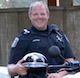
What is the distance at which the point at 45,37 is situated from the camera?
3.35 metres

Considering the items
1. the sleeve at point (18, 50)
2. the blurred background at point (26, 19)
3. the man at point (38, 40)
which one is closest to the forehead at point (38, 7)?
the man at point (38, 40)

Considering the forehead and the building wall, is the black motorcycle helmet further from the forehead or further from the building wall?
the building wall

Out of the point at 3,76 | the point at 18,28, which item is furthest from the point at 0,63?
the point at 3,76

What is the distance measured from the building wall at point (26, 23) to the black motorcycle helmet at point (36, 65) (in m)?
4.44

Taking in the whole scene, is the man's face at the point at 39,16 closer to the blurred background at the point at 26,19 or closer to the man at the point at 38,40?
the man at the point at 38,40

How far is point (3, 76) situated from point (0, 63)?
368 cm

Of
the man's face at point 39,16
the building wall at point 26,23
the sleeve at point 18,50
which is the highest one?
the man's face at point 39,16

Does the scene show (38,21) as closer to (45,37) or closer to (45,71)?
(45,37)

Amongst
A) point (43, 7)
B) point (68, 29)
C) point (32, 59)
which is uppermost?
point (43, 7)

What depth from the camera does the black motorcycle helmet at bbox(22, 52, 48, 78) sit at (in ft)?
8.09

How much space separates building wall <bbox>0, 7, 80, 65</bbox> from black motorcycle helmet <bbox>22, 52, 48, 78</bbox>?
4436mm

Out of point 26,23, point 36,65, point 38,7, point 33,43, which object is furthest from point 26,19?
point 36,65

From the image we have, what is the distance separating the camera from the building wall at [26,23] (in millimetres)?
6965

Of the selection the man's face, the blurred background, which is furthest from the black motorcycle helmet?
the blurred background
